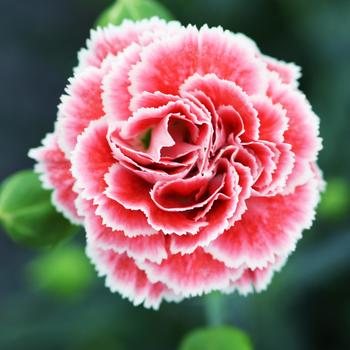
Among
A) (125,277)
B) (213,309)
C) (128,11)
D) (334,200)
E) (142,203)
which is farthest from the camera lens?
(334,200)

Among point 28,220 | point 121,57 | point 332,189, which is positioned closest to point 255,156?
point 121,57

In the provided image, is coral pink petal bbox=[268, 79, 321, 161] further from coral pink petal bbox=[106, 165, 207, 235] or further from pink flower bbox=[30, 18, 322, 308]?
coral pink petal bbox=[106, 165, 207, 235]

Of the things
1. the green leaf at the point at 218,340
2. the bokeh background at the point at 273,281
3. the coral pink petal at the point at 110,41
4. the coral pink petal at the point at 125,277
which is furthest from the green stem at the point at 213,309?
the coral pink petal at the point at 110,41

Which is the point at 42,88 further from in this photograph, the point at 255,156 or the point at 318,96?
the point at 255,156

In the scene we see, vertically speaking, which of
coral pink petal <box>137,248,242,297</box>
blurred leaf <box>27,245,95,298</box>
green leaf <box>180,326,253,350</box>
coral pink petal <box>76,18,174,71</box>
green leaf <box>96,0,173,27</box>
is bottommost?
coral pink petal <box>137,248,242,297</box>

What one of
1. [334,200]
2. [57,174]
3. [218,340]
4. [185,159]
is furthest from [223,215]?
[334,200]

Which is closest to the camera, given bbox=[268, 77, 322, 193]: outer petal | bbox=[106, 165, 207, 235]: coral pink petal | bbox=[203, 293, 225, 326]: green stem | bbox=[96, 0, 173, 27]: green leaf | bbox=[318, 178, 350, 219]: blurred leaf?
bbox=[106, 165, 207, 235]: coral pink petal

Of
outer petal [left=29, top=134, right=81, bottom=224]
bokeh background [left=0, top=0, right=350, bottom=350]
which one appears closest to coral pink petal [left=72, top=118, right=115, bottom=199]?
outer petal [left=29, top=134, right=81, bottom=224]

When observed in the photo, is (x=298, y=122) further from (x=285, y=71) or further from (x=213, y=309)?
(x=213, y=309)
